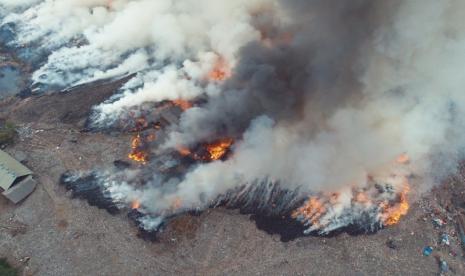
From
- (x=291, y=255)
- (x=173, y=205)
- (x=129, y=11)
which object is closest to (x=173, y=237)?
(x=173, y=205)

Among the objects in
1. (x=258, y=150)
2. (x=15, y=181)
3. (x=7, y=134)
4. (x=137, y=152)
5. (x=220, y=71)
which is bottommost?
(x=15, y=181)

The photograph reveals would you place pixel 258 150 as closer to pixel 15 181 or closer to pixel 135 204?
pixel 135 204

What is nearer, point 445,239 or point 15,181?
point 445,239

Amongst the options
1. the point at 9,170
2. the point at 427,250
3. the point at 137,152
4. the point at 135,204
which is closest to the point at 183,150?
the point at 137,152

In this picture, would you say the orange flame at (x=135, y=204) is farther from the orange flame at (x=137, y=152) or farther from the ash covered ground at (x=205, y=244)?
the orange flame at (x=137, y=152)

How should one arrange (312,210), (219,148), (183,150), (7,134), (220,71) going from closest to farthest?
1. (312,210)
2. (183,150)
3. (219,148)
4. (7,134)
5. (220,71)

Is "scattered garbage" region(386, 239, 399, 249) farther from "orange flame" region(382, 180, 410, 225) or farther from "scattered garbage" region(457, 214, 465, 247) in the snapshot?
"scattered garbage" region(457, 214, 465, 247)

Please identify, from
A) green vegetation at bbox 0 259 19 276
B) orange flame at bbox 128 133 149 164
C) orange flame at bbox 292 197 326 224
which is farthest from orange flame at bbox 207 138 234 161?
green vegetation at bbox 0 259 19 276
